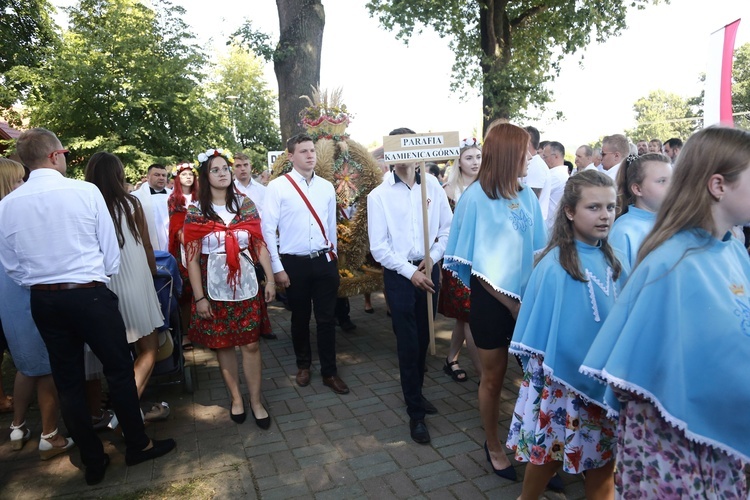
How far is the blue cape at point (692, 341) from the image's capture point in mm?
1592

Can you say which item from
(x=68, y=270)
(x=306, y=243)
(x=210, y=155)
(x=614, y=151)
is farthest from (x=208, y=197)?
(x=614, y=151)

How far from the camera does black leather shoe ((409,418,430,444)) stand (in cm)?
363

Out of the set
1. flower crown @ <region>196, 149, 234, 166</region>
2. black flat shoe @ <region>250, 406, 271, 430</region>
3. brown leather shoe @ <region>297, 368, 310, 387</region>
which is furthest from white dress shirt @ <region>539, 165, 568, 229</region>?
black flat shoe @ <region>250, 406, 271, 430</region>

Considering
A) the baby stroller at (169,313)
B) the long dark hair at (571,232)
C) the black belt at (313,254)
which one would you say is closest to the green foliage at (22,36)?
the baby stroller at (169,313)

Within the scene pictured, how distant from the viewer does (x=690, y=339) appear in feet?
5.36

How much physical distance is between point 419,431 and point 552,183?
360 centimetres

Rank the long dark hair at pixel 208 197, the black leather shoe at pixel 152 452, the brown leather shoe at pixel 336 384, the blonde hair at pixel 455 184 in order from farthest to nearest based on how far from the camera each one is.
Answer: the blonde hair at pixel 455 184, the brown leather shoe at pixel 336 384, the long dark hair at pixel 208 197, the black leather shoe at pixel 152 452

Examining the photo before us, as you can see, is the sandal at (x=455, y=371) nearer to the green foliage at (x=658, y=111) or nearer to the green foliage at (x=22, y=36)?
the green foliage at (x=22, y=36)

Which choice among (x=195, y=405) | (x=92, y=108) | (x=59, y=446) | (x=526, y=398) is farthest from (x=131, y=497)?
(x=92, y=108)

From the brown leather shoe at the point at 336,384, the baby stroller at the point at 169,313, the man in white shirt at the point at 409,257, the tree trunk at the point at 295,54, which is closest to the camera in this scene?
the man in white shirt at the point at 409,257

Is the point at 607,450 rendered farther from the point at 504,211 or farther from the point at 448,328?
the point at 448,328

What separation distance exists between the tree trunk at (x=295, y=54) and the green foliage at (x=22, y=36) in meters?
12.0

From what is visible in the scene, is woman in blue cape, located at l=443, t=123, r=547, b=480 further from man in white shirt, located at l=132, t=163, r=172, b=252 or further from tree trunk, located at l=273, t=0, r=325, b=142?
tree trunk, located at l=273, t=0, r=325, b=142

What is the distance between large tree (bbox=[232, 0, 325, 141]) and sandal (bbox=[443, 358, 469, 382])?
485 centimetres
